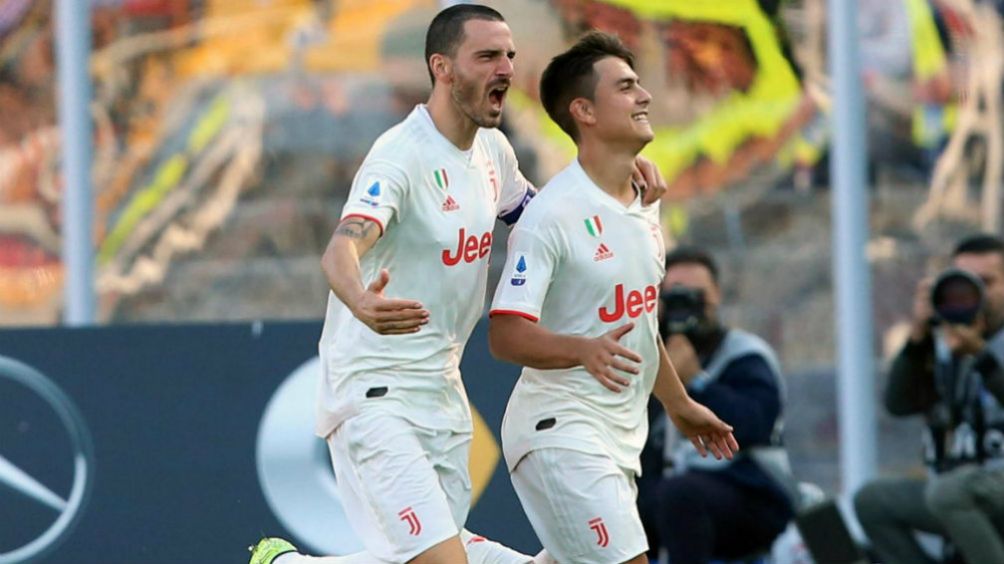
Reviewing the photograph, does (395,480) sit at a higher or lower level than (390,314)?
lower

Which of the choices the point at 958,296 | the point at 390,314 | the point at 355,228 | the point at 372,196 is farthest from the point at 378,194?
the point at 958,296

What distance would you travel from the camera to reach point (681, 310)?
7887 millimetres

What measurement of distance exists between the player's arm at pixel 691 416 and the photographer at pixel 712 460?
5.24 ft

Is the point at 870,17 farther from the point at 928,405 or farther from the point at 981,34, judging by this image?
the point at 928,405

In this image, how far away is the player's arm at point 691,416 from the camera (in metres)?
6.15

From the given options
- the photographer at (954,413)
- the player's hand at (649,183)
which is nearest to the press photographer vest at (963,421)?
the photographer at (954,413)

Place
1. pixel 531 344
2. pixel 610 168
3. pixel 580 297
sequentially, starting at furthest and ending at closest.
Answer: pixel 610 168, pixel 580 297, pixel 531 344

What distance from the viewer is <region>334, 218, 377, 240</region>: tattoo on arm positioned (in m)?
5.46

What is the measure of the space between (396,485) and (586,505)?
585 mm

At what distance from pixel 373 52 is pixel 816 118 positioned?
98.0 inches

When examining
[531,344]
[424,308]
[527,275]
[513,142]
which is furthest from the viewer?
[513,142]

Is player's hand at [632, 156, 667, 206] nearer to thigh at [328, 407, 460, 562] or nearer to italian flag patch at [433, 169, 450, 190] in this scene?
italian flag patch at [433, 169, 450, 190]

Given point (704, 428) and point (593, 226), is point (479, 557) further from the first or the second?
point (593, 226)

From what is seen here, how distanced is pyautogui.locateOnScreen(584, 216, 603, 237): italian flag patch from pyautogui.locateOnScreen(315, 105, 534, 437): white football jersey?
11.3 inches
